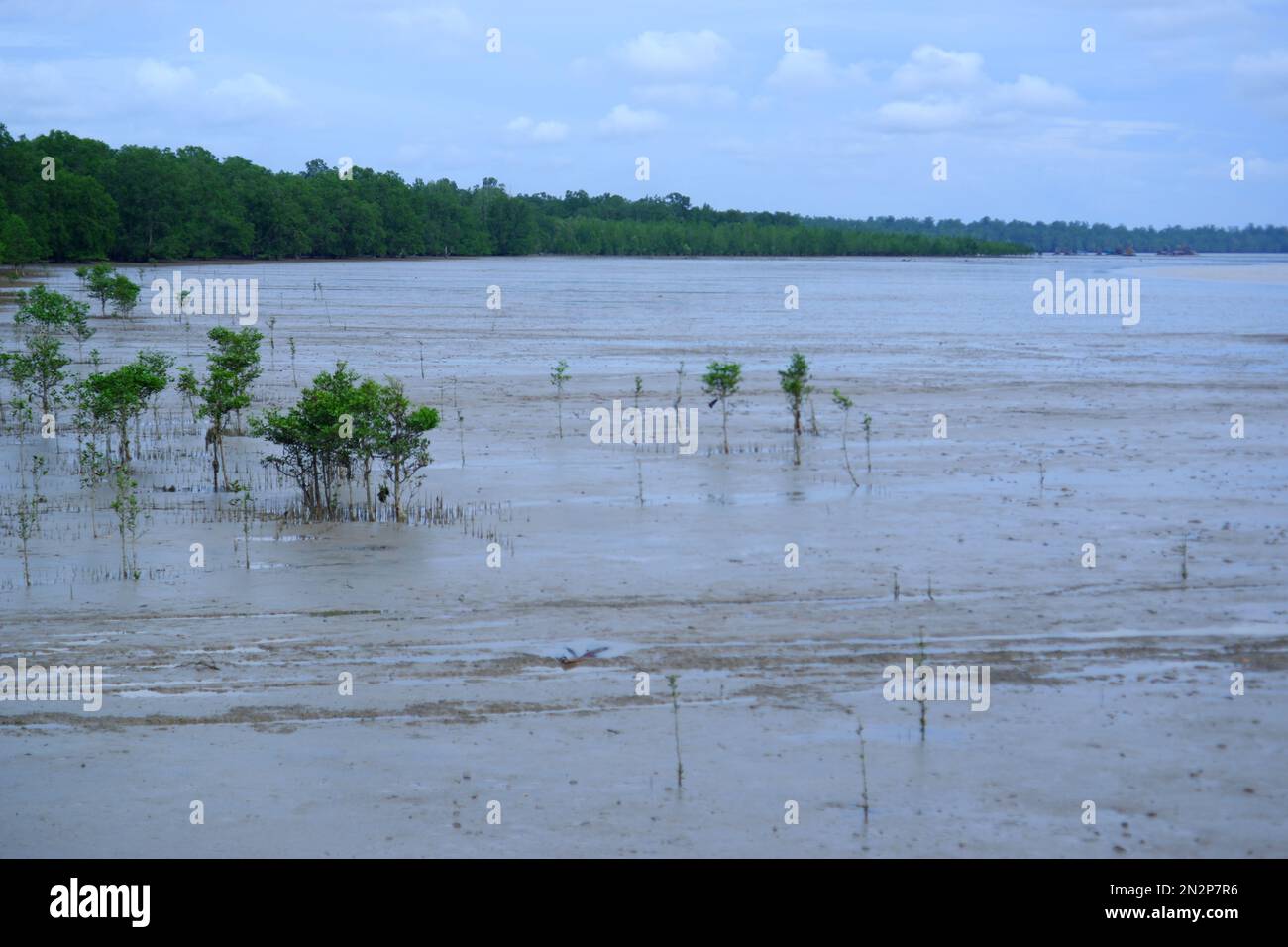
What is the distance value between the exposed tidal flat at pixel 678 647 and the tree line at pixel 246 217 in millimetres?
65650

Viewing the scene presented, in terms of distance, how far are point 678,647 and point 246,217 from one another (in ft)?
412

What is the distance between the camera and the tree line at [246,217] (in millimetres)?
100312

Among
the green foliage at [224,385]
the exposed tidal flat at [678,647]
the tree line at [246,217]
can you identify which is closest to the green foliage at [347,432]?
the exposed tidal flat at [678,647]

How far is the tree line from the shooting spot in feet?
329

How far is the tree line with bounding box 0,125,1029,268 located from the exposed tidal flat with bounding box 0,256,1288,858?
65650mm

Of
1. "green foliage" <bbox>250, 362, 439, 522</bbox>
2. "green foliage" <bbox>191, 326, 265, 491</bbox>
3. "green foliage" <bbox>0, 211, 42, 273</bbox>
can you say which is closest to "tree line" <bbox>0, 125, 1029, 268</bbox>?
"green foliage" <bbox>0, 211, 42, 273</bbox>

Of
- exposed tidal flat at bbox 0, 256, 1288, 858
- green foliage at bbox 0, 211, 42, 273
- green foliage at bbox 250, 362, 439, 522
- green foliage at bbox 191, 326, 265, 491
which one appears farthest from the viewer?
green foliage at bbox 0, 211, 42, 273

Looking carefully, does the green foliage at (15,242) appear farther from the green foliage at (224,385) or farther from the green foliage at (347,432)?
the green foliage at (347,432)

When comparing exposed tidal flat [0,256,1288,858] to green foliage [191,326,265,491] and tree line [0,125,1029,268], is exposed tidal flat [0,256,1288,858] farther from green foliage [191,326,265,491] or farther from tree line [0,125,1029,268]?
tree line [0,125,1029,268]

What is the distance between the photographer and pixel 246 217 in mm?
128875

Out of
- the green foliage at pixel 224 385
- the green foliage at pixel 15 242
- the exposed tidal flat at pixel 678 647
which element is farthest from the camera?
the green foliage at pixel 15 242

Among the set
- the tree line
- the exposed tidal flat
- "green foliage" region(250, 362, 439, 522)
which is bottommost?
the exposed tidal flat
